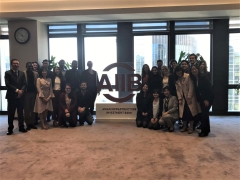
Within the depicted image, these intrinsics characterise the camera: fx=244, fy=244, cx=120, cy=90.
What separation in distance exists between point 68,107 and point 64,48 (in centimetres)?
244

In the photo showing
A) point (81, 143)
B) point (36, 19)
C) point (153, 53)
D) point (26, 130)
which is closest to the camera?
point (81, 143)

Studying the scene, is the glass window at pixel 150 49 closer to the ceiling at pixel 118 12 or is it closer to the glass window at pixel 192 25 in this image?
the glass window at pixel 192 25

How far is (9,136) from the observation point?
15.4 ft

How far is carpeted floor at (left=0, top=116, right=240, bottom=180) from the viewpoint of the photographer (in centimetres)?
297

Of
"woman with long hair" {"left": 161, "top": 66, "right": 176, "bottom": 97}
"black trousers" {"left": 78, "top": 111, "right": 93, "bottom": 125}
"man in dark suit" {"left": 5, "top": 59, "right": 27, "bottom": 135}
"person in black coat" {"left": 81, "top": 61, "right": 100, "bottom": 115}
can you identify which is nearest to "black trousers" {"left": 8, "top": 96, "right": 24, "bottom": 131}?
"man in dark suit" {"left": 5, "top": 59, "right": 27, "bottom": 135}

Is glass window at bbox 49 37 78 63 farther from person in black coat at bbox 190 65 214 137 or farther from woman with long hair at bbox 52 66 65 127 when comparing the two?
person in black coat at bbox 190 65 214 137

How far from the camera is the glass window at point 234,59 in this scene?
665 centimetres

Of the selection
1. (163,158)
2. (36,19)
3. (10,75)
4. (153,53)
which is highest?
(36,19)

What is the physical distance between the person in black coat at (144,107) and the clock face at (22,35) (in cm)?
333

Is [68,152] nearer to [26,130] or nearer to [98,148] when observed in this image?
[98,148]

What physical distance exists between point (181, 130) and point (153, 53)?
8.94 ft

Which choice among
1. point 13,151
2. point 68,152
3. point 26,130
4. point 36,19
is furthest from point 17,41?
point 68,152

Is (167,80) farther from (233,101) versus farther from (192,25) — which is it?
(233,101)

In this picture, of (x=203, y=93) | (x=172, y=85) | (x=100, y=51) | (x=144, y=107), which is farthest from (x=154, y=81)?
(x=100, y=51)
